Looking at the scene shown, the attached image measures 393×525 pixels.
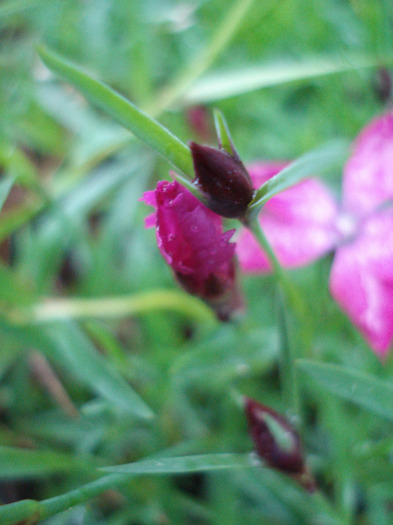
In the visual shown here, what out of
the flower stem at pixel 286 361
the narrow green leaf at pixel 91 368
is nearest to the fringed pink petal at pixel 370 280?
the flower stem at pixel 286 361

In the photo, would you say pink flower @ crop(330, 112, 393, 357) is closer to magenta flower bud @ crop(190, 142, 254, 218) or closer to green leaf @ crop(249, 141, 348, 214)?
green leaf @ crop(249, 141, 348, 214)

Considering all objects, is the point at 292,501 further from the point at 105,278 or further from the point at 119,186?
the point at 119,186

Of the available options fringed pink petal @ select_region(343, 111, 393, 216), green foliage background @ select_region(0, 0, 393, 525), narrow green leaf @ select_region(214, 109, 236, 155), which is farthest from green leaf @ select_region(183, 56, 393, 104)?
narrow green leaf @ select_region(214, 109, 236, 155)

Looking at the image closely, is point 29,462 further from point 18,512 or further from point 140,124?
point 140,124

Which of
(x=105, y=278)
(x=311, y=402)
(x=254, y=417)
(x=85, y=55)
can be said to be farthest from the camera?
(x=85, y=55)

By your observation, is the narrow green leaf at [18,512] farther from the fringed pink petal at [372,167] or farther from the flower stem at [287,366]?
the fringed pink petal at [372,167]

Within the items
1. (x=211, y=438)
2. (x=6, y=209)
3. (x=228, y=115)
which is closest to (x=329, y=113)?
(x=228, y=115)

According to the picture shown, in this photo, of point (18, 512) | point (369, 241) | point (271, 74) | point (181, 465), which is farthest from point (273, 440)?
point (271, 74)

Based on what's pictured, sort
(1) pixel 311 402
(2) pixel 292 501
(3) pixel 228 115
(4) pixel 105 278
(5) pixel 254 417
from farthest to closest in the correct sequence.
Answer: (3) pixel 228 115 < (4) pixel 105 278 < (1) pixel 311 402 < (2) pixel 292 501 < (5) pixel 254 417
